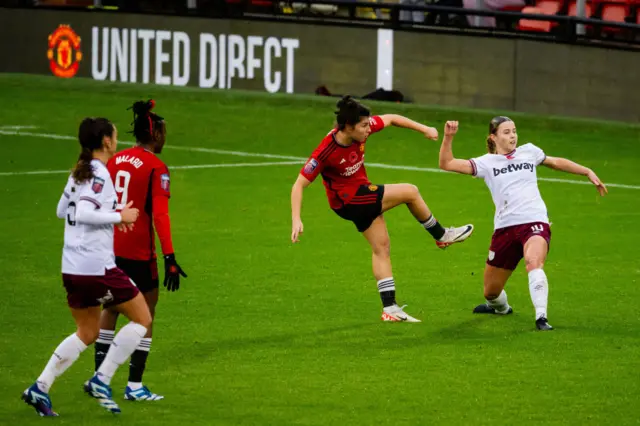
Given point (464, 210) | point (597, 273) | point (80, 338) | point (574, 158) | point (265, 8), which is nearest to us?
point (80, 338)

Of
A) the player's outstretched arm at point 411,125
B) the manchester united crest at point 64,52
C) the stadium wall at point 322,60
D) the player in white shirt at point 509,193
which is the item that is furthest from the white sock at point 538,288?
the manchester united crest at point 64,52

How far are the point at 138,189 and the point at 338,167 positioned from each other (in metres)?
2.62

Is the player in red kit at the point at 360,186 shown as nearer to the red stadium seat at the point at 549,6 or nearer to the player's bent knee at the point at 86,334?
the player's bent knee at the point at 86,334

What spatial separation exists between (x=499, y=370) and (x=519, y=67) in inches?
610

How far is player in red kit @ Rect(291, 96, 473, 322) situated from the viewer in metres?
11.4

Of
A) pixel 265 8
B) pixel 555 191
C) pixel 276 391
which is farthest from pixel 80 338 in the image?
pixel 265 8

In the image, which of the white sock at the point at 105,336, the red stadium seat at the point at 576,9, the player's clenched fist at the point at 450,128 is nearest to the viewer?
the white sock at the point at 105,336

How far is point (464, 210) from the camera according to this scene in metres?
17.3

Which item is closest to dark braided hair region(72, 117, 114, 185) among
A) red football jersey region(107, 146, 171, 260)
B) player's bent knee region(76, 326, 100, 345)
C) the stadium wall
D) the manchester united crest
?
red football jersey region(107, 146, 171, 260)

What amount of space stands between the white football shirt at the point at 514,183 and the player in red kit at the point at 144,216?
3.16 metres

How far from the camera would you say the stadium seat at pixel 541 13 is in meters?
24.9

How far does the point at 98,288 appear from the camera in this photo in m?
8.60

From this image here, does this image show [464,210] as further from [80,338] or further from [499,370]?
[80,338]

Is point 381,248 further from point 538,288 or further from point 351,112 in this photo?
point 538,288
